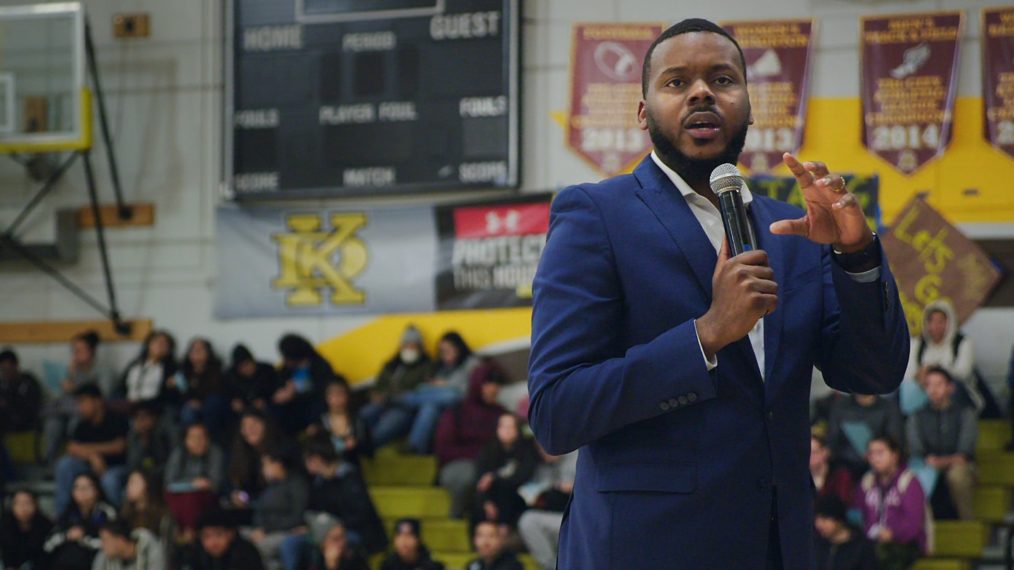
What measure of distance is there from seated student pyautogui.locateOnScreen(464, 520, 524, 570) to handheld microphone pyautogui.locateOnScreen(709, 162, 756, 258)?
8.41 m

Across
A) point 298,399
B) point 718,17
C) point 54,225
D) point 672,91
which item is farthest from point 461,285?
point 672,91

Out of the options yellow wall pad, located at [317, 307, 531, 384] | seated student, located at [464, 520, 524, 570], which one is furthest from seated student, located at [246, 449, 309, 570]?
yellow wall pad, located at [317, 307, 531, 384]

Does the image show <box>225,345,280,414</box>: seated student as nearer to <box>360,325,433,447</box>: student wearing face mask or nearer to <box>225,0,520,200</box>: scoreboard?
<box>360,325,433,447</box>: student wearing face mask

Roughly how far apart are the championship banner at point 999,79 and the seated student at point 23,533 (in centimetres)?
871

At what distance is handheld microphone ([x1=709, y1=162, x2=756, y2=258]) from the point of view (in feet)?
7.42

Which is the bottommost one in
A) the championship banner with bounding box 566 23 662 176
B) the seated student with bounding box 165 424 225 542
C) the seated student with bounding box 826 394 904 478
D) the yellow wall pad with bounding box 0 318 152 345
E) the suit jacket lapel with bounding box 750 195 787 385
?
the seated student with bounding box 165 424 225 542

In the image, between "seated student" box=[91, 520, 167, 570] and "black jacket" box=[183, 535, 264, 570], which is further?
"seated student" box=[91, 520, 167, 570]

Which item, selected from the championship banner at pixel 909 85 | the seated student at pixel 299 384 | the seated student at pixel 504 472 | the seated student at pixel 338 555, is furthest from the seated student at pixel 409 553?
the championship banner at pixel 909 85

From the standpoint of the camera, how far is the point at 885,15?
1259cm

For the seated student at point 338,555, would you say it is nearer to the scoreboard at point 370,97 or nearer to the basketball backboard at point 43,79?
the scoreboard at point 370,97

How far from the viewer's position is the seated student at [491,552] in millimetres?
10492

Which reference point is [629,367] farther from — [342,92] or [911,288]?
[342,92]

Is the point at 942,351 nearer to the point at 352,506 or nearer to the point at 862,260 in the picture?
the point at 352,506

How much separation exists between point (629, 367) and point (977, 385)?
10.4 metres
